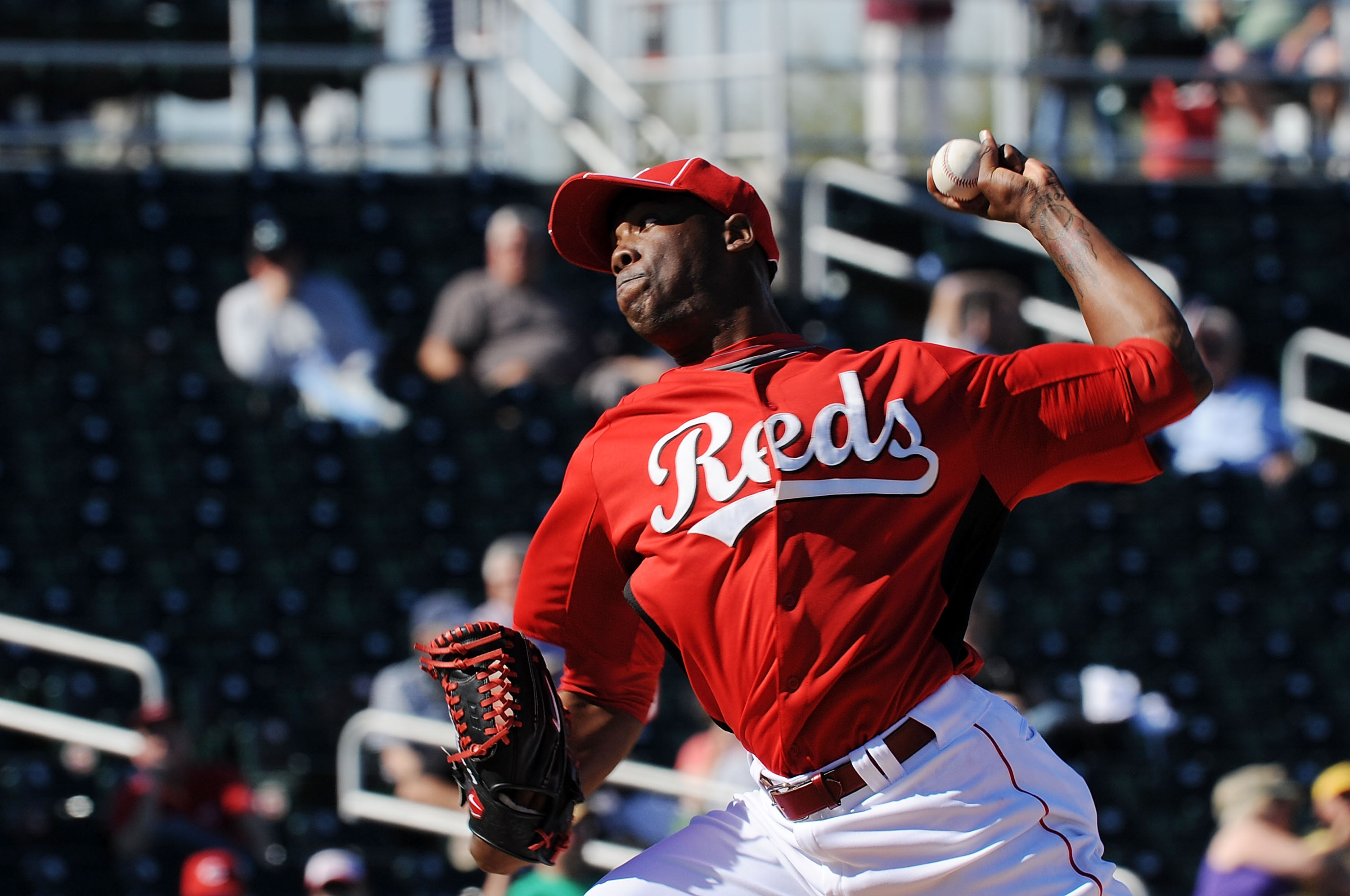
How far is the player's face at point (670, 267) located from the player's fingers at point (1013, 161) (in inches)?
19.4

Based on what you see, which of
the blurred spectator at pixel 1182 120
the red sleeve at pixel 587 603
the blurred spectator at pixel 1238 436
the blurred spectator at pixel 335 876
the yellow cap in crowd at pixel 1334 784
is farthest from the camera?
the blurred spectator at pixel 1182 120

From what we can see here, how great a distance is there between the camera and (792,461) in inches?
105

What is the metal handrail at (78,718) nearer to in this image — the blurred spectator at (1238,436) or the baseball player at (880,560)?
the baseball player at (880,560)

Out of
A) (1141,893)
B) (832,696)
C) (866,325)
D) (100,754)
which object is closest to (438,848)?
(100,754)

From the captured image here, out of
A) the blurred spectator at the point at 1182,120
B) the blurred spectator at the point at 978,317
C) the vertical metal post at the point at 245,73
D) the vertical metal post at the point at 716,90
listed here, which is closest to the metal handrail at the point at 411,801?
the blurred spectator at the point at 978,317

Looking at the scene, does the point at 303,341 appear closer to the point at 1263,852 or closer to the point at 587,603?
the point at 1263,852

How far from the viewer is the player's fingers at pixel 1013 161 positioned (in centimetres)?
281

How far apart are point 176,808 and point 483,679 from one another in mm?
3807

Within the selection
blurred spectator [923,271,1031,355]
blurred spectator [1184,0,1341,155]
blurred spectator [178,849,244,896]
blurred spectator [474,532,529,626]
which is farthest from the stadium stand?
blurred spectator [1184,0,1341,155]

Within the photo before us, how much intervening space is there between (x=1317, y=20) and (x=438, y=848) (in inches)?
278

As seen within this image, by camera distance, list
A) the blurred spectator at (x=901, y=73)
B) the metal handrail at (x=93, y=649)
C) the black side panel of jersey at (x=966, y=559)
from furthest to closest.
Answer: the blurred spectator at (x=901, y=73) < the metal handrail at (x=93, y=649) < the black side panel of jersey at (x=966, y=559)

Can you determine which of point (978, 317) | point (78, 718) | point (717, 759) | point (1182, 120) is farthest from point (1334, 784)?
point (1182, 120)

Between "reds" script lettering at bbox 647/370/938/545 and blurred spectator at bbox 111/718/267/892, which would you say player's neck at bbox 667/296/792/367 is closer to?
"reds" script lettering at bbox 647/370/938/545

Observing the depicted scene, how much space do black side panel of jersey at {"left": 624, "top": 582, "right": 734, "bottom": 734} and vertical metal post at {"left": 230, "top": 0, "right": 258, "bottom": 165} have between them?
662 centimetres
